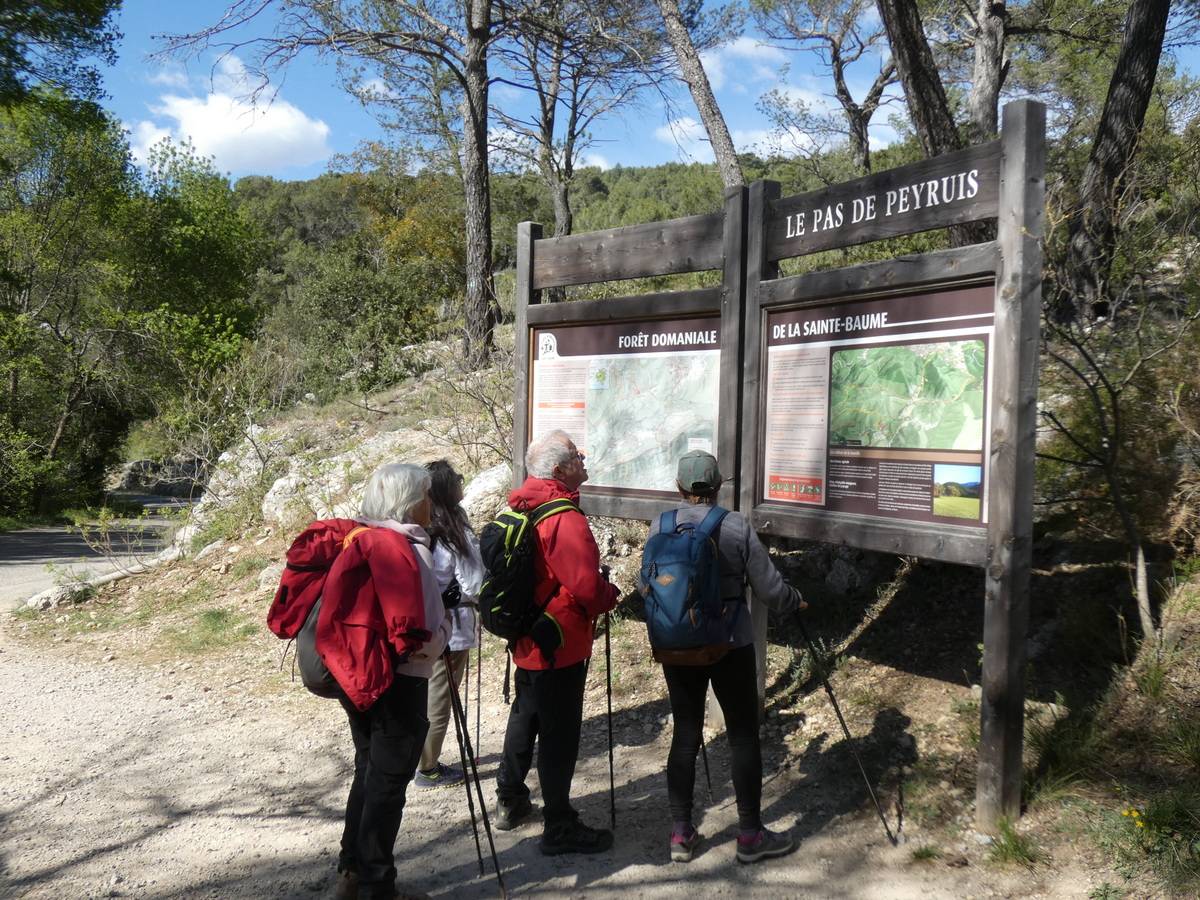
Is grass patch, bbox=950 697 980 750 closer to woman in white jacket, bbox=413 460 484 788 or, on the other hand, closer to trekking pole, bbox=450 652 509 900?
trekking pole, bbox=450 652 509 900

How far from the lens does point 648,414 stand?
5242 millimetres

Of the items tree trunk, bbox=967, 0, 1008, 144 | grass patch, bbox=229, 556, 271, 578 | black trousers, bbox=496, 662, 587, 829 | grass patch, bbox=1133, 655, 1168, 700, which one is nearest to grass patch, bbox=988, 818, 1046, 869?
grass patch, bbox=1133, 655, 1168, 700

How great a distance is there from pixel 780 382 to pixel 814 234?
2.39 feet

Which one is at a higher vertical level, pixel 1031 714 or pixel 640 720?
pixel 1031 714

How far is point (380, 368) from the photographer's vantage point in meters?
15.0

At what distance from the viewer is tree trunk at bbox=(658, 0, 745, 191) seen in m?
10.9

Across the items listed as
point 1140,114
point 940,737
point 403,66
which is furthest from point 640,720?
point 403,66

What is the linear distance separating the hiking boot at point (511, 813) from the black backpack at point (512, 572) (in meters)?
0.91

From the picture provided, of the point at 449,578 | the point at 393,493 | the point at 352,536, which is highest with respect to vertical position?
the point at 393,493

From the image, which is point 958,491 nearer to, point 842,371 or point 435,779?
point 842,371

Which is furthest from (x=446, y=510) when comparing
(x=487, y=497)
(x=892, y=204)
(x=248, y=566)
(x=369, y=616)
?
(x=248, y=566)

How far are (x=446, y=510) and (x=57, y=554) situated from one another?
13.8 m

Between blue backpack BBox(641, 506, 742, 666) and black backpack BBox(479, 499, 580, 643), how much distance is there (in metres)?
0.46

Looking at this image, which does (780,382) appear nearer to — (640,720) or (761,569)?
(761,569)
